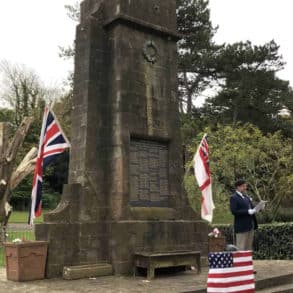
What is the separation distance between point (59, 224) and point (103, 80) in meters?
3.24

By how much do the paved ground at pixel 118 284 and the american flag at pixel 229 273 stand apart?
1.68 metres

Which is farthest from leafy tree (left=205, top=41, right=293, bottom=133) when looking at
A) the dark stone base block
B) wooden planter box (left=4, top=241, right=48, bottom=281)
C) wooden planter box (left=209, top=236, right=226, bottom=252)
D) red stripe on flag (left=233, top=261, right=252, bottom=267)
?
red stripe on flag (left=233, top=261, right=252, bottom=267)

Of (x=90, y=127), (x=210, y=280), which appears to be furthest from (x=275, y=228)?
(x=210, y=280)

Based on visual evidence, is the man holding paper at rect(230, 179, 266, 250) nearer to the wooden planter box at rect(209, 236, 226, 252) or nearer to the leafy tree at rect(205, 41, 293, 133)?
the wooden planter box at rect(209, 236, 226, 252)

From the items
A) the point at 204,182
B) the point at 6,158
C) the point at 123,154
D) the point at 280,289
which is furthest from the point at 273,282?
the point at 6,158

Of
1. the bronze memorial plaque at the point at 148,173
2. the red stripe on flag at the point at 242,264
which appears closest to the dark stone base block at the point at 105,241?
the bronze memorial plaque at the point at 148,173

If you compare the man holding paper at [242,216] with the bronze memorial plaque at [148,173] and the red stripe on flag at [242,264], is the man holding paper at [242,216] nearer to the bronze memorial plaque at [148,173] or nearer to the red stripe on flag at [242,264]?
the red stripe on flag at [242,264]

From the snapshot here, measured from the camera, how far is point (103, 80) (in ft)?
33.0

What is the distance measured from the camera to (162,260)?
876cm

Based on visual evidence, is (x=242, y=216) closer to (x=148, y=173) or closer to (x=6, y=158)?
(x=148, y=173)

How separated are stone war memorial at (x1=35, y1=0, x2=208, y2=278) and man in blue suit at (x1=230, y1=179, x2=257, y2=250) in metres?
1.37

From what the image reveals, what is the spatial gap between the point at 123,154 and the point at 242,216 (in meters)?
2.79

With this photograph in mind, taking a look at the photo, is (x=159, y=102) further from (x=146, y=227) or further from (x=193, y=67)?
(x=193, y=67)

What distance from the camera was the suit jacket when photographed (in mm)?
8055
